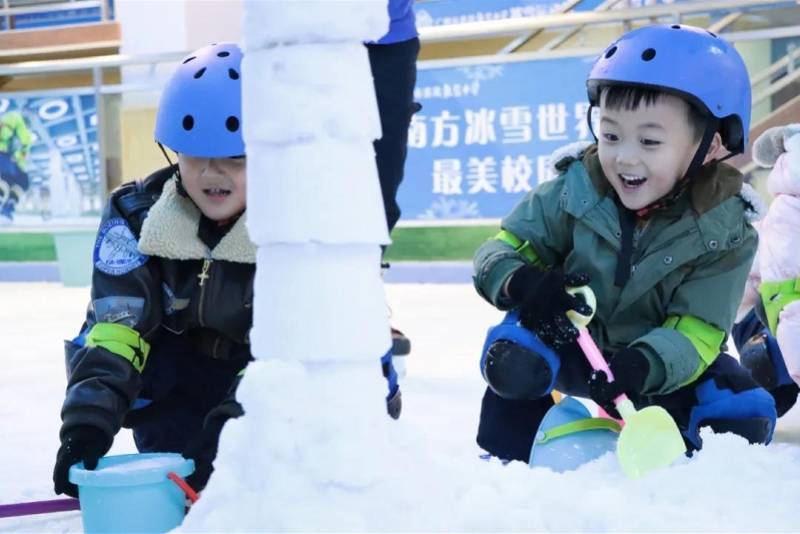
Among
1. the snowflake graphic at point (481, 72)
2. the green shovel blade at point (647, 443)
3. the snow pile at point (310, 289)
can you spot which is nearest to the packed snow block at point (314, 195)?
the snow pile at point (310, 289)

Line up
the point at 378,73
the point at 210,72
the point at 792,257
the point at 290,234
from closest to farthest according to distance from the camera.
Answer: the point at 290,234, the point at 378,73, the point at 210,72, the point at 792,257

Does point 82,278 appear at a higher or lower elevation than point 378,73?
lower

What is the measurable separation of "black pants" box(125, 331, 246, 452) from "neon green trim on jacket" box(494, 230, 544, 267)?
1.74 ft

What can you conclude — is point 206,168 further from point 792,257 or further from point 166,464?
point 792,257

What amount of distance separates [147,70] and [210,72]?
6.14 meters

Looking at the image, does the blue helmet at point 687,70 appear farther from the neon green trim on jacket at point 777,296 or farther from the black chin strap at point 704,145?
the neon green trim on jacket at point 777,296

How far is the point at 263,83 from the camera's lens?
3.43ft

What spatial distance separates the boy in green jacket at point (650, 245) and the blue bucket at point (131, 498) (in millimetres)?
654

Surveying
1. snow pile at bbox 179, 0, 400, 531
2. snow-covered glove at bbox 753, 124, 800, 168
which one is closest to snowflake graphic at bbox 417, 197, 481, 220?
snow-covered glove at bbox 753, 124, 800, 168

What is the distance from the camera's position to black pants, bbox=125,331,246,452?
190 centimetres

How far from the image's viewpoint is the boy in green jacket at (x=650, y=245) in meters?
1.71

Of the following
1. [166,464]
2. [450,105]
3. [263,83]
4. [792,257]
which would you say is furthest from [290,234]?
[450,105]

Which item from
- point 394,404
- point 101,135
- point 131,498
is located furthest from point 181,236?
point 101,135

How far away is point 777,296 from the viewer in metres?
2.21
